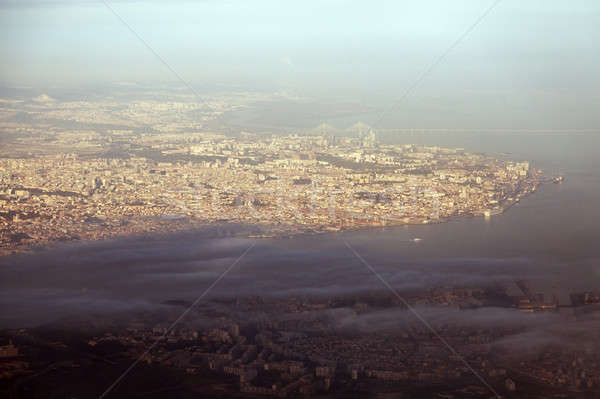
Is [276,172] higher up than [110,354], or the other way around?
[276,172]

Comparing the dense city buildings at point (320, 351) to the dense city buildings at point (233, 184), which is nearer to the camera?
the dense city buildings at point (320, 351)

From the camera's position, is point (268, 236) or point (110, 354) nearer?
point (110, 354)

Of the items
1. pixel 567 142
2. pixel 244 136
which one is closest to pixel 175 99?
pixel 244 136

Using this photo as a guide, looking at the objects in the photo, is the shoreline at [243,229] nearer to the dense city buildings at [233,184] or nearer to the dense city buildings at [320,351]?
the dense city buildings at [233,184]

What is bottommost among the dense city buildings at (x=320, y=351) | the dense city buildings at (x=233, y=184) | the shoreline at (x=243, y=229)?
the dense city buildings at (x=320, y=351)

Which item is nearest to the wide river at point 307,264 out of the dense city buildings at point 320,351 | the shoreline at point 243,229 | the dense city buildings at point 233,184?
the shoreline at point 243,229

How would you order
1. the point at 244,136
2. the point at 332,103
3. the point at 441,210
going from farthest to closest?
1. the point at 332,103
2. the point at 244,136
3. the point at 441,210

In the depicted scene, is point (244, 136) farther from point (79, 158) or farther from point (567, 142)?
point (567, 142)

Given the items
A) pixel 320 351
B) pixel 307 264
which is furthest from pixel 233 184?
pixel 320 351

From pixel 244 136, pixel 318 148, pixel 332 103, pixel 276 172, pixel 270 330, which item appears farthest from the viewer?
pixel 332 103
